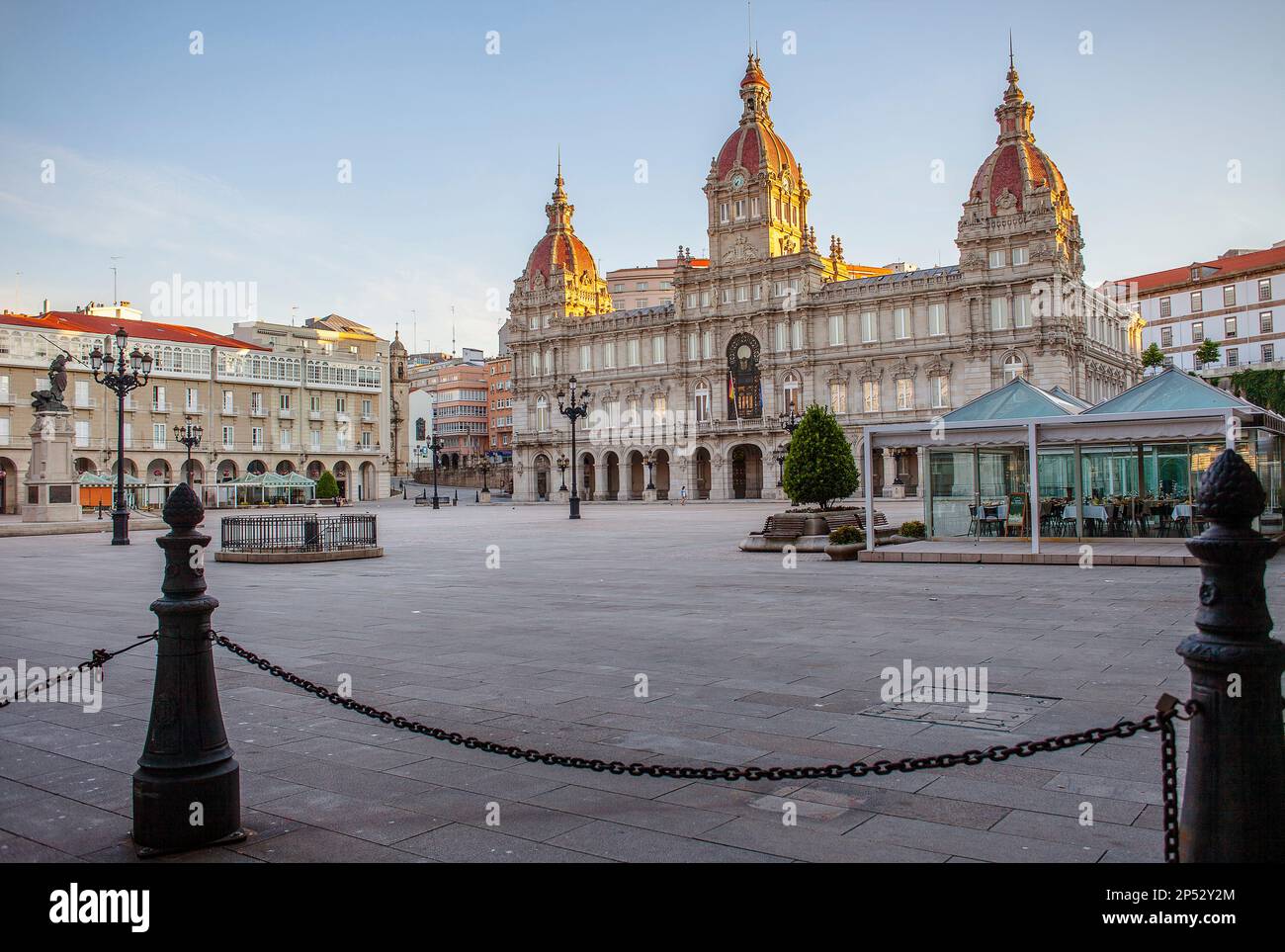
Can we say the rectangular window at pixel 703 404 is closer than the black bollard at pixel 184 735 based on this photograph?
No

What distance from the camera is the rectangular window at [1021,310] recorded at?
59.0m

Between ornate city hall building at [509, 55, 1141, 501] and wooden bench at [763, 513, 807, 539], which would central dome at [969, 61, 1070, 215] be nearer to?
ornate city hall building at [509, 55, 1141, 501]

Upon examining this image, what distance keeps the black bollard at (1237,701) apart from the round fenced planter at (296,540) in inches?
690

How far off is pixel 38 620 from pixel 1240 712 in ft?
36.2

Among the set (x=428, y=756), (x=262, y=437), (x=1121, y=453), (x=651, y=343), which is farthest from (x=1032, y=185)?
(x=428, y=756)

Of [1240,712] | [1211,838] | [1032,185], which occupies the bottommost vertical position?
[1211,838]

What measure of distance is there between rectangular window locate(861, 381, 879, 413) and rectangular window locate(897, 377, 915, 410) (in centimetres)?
158

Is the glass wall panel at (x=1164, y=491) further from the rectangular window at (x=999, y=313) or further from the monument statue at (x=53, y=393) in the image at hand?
the rectangular window at (x=999, y=313)

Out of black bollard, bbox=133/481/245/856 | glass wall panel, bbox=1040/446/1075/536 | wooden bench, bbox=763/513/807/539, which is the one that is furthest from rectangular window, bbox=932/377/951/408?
black bollard, bbox=133/481/245/856

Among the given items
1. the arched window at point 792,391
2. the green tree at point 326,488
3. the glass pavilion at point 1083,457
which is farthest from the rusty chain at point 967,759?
the arched window at point 792,391

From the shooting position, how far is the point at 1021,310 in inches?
2335
